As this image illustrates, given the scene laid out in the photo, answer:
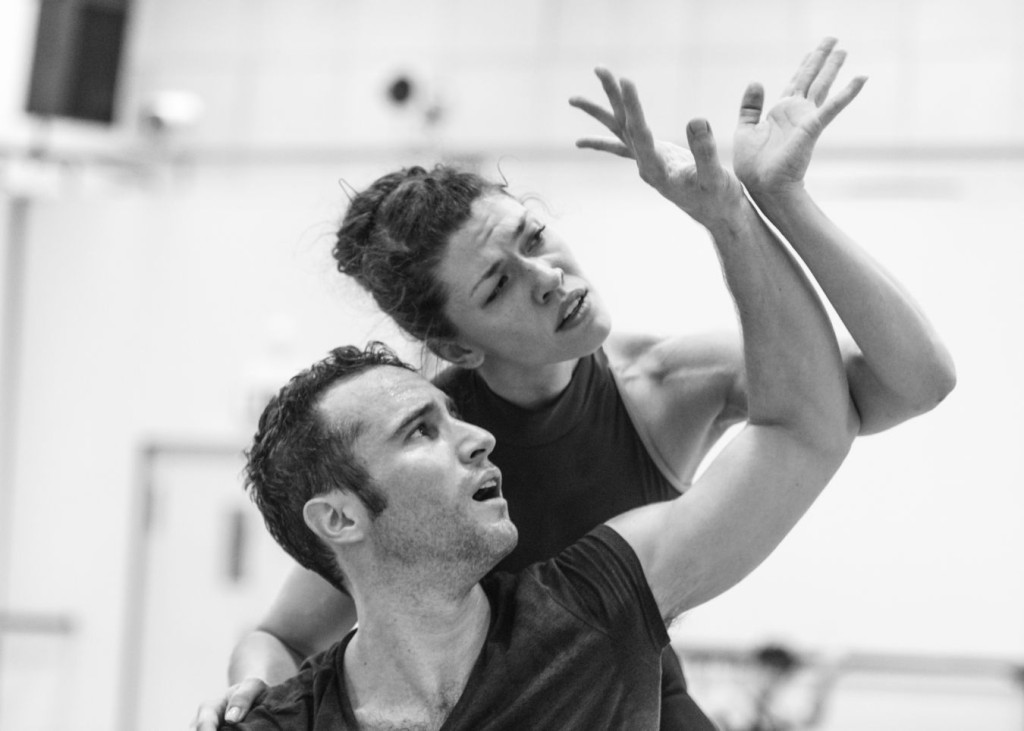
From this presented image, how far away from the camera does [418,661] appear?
1.96 m

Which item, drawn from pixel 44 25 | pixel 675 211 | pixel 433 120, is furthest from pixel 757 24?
pixel 44 25

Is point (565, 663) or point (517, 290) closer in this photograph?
point (565, 663)

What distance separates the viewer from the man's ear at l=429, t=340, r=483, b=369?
2.13 meters

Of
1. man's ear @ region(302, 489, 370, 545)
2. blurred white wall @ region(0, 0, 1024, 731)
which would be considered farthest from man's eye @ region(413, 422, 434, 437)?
blurred white wall @ region(0, 0, 1024, 731)

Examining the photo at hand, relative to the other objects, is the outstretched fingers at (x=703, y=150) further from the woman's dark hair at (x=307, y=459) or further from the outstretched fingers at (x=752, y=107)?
the woman's dark hair at (x=307, y=459)

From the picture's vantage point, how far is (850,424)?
76.9 inches

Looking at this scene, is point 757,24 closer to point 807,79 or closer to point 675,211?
point 675,211

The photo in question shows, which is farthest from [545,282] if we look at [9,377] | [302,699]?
[9,377]

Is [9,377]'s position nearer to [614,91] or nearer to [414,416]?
[414,416]

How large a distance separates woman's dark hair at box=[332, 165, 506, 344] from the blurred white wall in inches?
113

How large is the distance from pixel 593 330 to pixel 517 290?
121 millimetres

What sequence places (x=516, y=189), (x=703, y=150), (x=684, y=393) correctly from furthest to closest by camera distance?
(x=516, y=189) < (x=684, y=393) < (x=703, y=150)

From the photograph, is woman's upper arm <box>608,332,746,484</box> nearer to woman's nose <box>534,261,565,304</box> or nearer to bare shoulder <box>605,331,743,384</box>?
bare shoulder <box>605,331,743,384</box>

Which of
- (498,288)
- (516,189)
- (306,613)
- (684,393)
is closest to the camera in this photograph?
(498,288)
